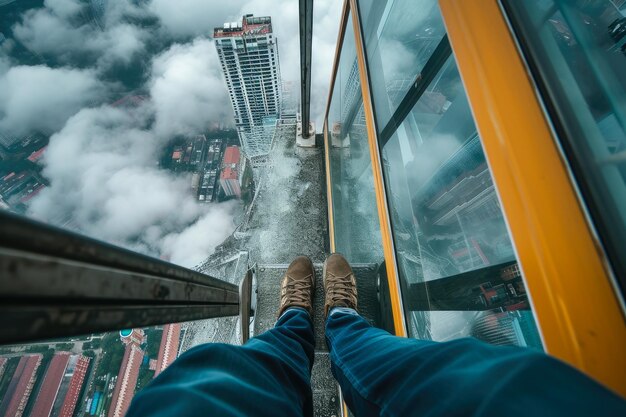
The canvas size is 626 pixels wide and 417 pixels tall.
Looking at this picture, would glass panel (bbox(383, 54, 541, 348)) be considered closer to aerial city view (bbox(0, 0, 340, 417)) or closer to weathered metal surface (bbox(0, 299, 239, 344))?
weathered metal surface (bbox(0, 299, 239, 344))

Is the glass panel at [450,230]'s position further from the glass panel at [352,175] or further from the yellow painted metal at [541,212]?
the glass panel at [352,175]

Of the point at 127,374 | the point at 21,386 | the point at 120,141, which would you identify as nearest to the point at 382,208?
the point at 127,374

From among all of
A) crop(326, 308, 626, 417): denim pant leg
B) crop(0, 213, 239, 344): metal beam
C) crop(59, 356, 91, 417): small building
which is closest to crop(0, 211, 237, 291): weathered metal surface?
crop(0, 213, 239, 344): metal beam

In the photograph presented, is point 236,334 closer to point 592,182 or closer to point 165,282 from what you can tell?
point 165,282

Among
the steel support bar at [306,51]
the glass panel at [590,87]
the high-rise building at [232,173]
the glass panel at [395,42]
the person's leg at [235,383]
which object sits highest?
the high-rise building at [232,173]

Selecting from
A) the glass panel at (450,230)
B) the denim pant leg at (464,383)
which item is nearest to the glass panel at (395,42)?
the glass panel at (450,230)

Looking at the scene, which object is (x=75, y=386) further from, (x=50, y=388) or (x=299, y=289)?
(x=299, y=289)
